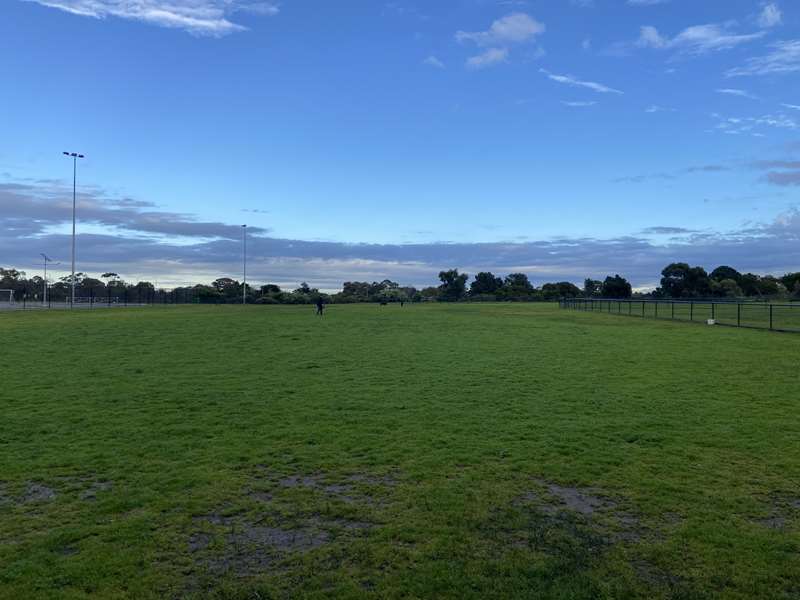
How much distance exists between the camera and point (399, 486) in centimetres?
549

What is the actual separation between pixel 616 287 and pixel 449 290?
42.1 metres

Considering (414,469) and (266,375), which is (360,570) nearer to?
Result: (414,469)

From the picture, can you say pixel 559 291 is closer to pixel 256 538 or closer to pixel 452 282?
pixel 452 282

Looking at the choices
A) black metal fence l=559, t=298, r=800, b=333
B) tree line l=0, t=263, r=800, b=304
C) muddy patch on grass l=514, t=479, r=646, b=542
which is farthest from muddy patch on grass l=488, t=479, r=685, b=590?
tree line l=0, t=263, r=800, b=304

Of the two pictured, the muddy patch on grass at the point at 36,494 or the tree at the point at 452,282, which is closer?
the muddy patch on grass at the point at 36,494

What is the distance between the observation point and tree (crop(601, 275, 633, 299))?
120562 millimetres

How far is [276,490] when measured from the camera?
5.43 metres

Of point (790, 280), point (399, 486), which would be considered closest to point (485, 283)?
point (790, 280)

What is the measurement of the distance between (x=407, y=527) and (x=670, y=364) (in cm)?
1193

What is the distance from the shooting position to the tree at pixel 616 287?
121m

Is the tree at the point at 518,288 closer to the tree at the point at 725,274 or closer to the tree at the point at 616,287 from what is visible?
the tree at the point at 616,287

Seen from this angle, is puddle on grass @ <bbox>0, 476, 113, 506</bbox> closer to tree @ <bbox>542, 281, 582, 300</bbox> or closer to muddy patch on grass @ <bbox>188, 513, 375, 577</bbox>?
muddy patch on grass @ <bbox>188, 513, 375, 577</bbox>

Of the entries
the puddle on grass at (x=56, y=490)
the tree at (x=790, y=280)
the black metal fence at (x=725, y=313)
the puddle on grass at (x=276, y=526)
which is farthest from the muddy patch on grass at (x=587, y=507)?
the tree at (x=790, y=280)

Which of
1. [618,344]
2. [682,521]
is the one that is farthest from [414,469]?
[618,344]
